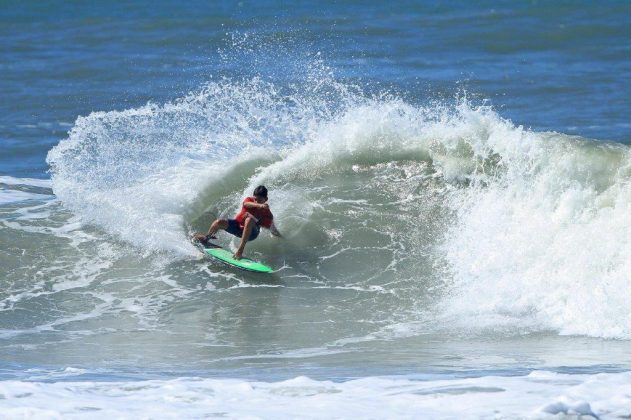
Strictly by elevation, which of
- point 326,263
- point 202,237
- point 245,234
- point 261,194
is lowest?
point 326,263

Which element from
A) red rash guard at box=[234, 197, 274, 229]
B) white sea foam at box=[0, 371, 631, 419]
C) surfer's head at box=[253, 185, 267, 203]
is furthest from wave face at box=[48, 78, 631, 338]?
white sea foam at box=[0, 371, 631, 419]

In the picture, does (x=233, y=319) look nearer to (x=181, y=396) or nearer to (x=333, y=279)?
(x=333, y=279)

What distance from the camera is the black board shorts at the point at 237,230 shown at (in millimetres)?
13109

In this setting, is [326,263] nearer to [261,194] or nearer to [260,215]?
[260,215]

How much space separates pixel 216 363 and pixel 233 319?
194 cm

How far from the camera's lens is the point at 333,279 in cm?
1311

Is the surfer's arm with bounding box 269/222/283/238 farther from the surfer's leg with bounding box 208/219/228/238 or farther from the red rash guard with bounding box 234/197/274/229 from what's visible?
the surfer's leg with bounding box 208/219/228/238

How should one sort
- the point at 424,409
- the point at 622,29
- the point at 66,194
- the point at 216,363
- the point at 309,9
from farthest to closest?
the point at 309,9 → the point at 622,29 → the point at 66,194 → the point at 216,363 → the point at 424,409

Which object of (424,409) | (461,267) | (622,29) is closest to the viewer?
(424,409)

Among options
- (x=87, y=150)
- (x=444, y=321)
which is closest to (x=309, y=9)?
(x=87, y=150)

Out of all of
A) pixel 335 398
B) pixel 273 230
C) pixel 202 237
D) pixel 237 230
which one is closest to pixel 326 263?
pixel 273 230

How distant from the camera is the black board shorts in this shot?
13109 mm

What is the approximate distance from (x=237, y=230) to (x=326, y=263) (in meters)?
1.13

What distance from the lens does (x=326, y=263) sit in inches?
532
